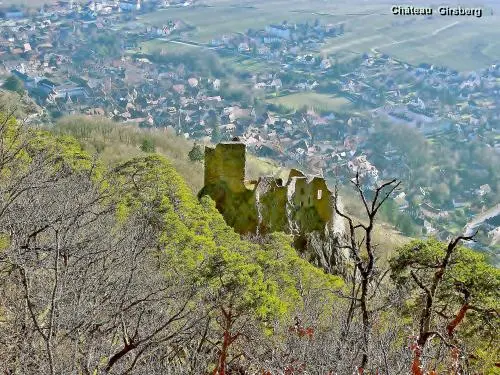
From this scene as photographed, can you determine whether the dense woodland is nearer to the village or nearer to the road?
the village

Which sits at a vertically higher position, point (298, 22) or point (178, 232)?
point (178, 232)

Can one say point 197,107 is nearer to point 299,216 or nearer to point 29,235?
point 299,216

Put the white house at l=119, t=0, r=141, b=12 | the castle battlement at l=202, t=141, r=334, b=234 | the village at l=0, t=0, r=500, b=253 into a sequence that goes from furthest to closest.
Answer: the white house at l=119, t=0, r=141, b=12 < the village at l=0, t=0, r=500, b=253 < the castle battlement at l=202, t=141, r=334, b=234

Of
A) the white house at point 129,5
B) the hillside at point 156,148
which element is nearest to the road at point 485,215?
the hillside at point 156,148

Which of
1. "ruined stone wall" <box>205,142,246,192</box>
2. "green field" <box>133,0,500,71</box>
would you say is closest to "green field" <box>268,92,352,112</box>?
"green field" <box>133,0,500,71</box>

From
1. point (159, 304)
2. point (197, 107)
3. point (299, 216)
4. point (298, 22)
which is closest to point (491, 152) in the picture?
point (197, 107)

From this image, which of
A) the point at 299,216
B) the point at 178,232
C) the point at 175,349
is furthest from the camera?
the point at 299,216

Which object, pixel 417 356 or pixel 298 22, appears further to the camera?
pixel 298 22
